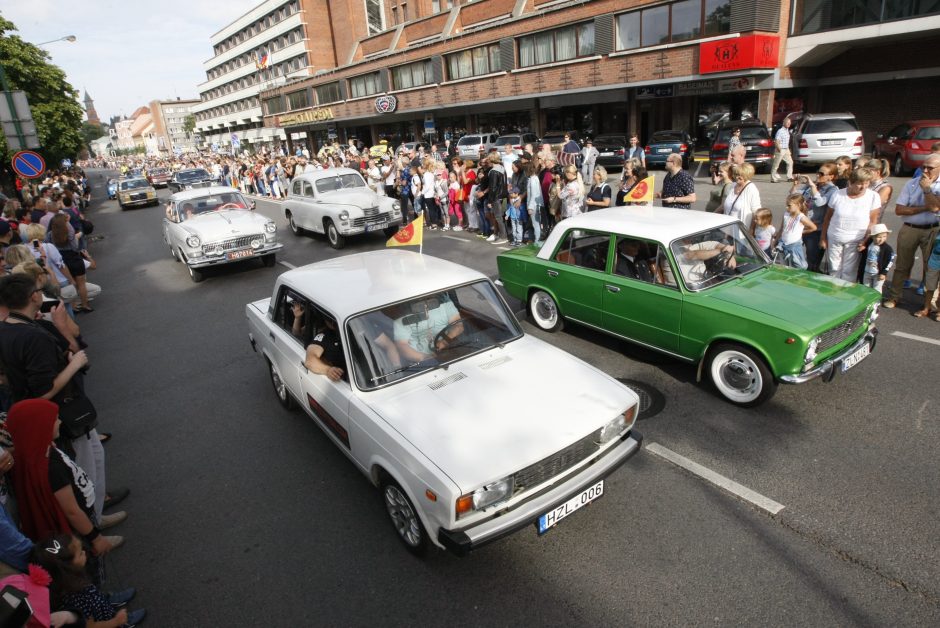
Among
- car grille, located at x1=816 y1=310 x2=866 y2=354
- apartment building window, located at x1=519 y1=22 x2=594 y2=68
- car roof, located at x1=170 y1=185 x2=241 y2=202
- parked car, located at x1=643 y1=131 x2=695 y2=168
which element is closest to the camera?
car grille, located at x1=816 y1=310 x2=866 y2=354

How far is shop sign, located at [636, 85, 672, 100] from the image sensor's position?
25.7m

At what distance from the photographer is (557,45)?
29.1 m

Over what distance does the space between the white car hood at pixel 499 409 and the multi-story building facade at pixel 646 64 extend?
22.7 metres

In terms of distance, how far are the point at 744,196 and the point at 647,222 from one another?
2.25 metres

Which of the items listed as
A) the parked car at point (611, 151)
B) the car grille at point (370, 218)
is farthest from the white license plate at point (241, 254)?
the parked car at point (611, 151)

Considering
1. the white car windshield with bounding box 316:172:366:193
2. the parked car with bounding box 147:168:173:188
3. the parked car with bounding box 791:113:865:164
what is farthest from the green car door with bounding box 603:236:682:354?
the parked car with bounding box 147:168:173:188

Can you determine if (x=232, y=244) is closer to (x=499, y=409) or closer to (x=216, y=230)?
(x=216, y=230)

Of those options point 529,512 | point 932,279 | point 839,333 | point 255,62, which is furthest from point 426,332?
point 255,62

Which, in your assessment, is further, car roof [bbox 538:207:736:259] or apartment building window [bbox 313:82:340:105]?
apartment building window [bbox 313:82:340:105]

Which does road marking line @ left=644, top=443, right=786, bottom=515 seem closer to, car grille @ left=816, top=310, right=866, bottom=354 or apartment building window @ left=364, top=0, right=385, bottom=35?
car grille @ left=816, top=310, right=866, bottom=354

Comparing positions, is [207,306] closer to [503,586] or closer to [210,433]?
[210,433]

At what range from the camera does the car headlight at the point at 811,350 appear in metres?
4.38

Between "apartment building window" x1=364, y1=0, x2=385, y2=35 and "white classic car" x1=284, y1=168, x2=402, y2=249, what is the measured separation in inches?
1862

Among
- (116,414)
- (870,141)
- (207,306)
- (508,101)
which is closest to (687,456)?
(116,414)
